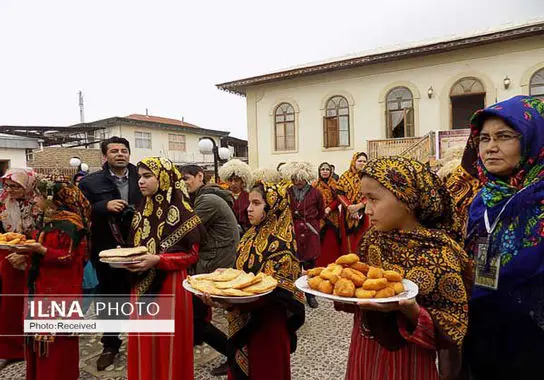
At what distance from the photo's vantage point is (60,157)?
2450cm

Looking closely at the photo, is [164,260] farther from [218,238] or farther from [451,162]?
[451,162]

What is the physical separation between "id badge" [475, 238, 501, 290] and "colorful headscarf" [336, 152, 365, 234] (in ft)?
15.6

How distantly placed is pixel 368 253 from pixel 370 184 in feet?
1.34

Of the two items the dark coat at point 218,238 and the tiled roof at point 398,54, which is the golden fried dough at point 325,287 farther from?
the tiled roof at point 398,54

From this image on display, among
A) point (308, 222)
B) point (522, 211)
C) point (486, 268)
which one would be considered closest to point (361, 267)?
point (486, 268)

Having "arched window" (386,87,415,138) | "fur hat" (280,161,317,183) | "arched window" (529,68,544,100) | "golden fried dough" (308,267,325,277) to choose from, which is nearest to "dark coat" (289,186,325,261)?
"fur hat" (280,161,317,183)

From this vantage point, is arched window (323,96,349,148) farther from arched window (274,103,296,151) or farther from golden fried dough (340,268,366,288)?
golden fried dough (340,268,366,288)

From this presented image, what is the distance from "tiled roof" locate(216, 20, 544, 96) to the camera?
13.5 m

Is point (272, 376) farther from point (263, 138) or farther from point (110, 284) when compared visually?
point (263, 138)

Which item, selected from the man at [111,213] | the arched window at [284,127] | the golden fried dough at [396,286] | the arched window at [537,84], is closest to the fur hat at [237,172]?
the man at [111,213]

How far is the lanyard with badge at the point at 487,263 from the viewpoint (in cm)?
160

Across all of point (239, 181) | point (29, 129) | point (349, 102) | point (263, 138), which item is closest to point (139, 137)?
point (29, 129)

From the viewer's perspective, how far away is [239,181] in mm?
6121

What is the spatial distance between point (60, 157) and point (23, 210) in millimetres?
23933
